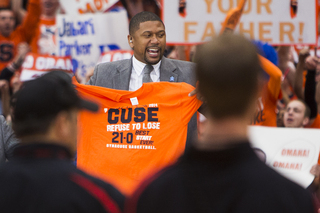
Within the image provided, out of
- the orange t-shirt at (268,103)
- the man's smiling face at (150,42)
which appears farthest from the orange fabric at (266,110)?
the man's smiling face at (150,42)

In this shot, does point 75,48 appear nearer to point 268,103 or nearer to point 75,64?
point 75,64

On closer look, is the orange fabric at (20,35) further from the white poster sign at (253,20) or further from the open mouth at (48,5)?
the white poster sign at (253,20)

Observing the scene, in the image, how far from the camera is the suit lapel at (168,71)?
3.46m

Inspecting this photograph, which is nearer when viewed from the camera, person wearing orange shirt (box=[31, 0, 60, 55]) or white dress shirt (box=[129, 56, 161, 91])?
white dress shirt (box=[129, 56, 161, 91])

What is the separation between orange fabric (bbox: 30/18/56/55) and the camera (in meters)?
6.13

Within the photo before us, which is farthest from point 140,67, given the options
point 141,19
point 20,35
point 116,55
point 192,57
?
point 20,35

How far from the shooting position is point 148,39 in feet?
11.7

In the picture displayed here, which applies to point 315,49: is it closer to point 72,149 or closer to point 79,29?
point 79,29

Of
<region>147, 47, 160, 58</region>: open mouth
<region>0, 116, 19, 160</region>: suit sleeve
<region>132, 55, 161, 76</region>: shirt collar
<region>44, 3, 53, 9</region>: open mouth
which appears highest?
<region>44, 3, 53, 9</region>: open mouth

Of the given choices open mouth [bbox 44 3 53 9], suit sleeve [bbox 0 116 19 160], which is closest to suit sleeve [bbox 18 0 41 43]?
open mouth [bbox 44 3 53 9]

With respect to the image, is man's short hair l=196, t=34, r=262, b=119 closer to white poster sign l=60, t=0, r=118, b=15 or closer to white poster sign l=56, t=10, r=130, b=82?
white poster sign l=56, t=10, r=130, b=82

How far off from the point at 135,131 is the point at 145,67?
0.81 meters

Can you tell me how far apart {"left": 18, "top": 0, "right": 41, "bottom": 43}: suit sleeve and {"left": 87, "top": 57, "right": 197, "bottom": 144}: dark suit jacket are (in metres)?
2.81

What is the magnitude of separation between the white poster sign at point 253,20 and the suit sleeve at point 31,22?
2.03 m
